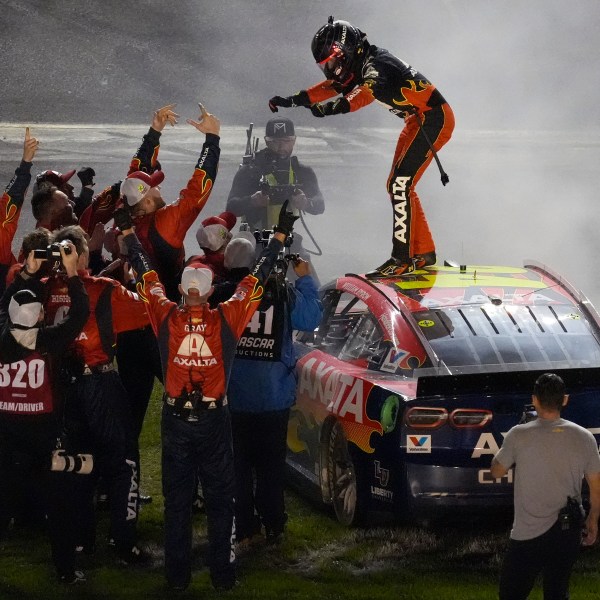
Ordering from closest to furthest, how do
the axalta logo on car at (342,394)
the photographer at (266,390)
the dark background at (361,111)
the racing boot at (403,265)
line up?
the axalta logo on car at (342,394) → the photographer at (266,390) → the racing boot at (403,265) → the dark background at (361,111)

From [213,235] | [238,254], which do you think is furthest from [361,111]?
[238,254]

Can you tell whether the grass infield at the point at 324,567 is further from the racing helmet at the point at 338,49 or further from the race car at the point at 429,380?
the racing helmet at the point at 338,49

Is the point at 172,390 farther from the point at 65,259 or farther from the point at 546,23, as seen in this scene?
the point at 546,23

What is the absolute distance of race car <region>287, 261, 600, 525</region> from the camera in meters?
7.27

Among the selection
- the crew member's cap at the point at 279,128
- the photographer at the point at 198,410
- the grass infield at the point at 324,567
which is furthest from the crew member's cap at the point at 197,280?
the crew member's cap at the point at 279,128

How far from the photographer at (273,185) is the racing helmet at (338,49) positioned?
376 cm

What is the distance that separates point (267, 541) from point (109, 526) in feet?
3.43

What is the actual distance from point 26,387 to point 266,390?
136cm

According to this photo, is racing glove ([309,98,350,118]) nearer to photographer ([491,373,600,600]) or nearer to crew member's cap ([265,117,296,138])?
photographer ([491,373,600,600])

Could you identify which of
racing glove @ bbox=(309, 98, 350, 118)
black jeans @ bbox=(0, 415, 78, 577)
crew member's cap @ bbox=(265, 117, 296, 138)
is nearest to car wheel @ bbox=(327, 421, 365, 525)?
black jeans @ bbox=(0, 415, 78, 577)

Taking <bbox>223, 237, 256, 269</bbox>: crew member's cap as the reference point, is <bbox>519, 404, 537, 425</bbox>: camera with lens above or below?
below

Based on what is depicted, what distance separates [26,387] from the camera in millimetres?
7199

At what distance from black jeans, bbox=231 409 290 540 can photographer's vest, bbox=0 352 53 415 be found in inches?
45.4

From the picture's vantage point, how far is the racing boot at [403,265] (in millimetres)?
9266
